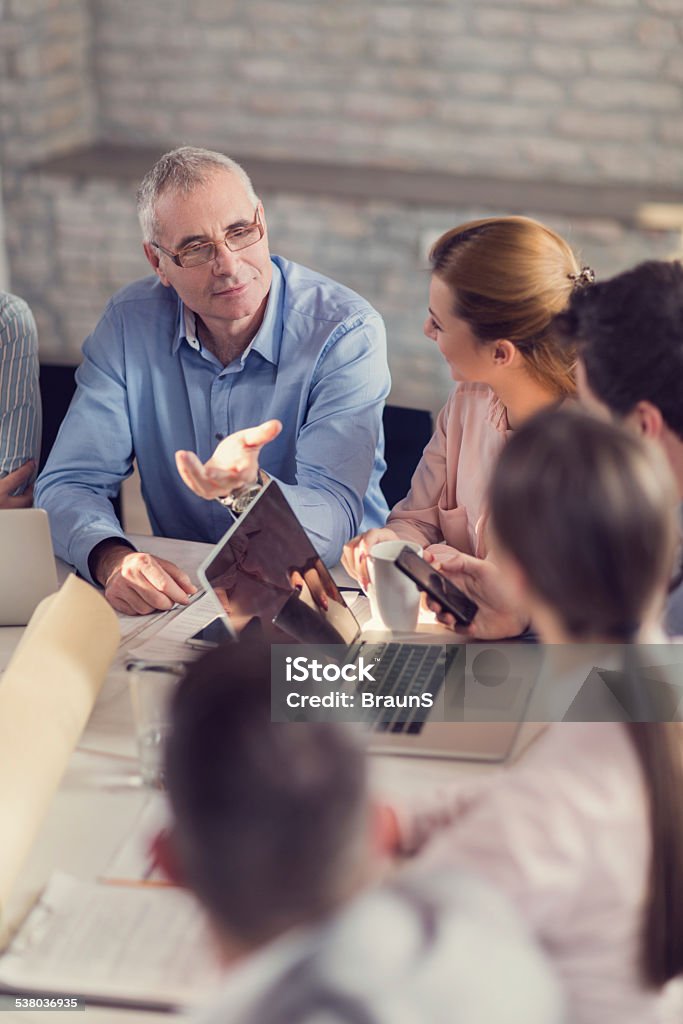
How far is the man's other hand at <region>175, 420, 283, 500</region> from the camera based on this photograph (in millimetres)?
1622

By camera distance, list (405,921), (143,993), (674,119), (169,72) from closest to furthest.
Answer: (405,921) < (143,993) < (674,119) < (169,72)

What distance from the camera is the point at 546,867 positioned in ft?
2.73

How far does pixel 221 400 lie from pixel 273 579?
0.80m

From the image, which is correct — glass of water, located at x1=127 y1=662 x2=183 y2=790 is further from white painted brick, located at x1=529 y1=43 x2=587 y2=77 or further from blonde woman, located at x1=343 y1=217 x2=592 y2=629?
white painted brick, located at x1=529 y1=43 x2=587 y2=77

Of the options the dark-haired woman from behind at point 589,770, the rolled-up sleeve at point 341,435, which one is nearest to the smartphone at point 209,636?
the rolled-up sleeve at point 341,435

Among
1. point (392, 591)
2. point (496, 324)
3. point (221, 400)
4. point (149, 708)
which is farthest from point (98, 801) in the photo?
point (221, 400)

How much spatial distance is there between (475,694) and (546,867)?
0.55 meters

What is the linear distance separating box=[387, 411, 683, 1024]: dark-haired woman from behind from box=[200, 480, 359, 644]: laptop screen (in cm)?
55

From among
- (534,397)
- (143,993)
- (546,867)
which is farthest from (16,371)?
(546,867)

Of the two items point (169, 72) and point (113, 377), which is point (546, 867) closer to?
point (113, 377)

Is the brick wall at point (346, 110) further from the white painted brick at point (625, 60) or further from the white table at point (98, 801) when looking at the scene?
the white table at point (98, 801)

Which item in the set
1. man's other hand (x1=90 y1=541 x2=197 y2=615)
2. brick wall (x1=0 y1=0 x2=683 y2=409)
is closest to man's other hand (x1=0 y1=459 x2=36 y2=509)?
man's other hand (x1=90 y1=541 x2=197 y2=615)

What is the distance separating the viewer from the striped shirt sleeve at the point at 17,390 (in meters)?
2.24

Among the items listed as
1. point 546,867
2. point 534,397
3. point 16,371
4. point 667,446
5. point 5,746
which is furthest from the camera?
point 16,371
